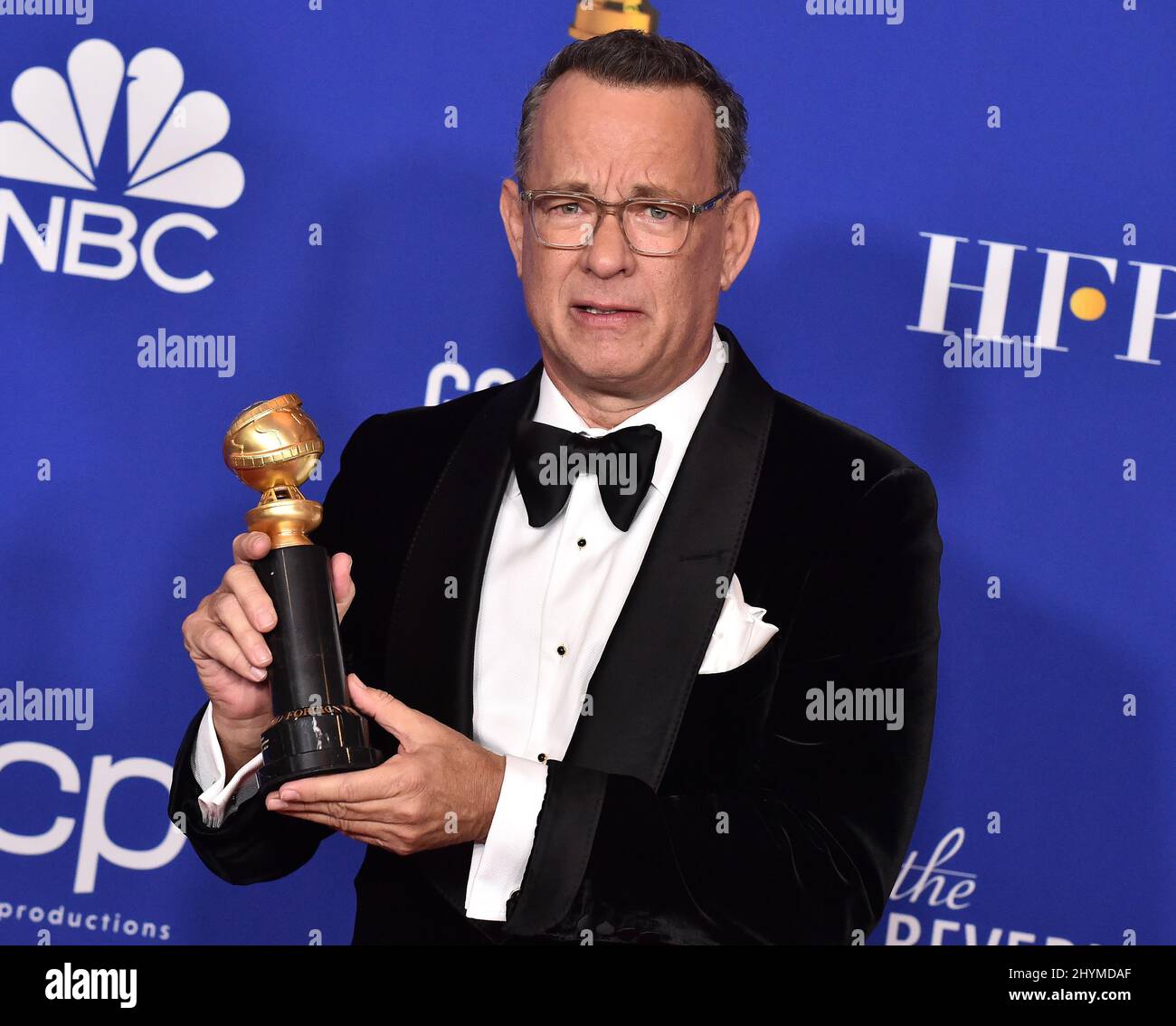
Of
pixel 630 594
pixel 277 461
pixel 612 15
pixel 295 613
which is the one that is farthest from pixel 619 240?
pixel 612 15

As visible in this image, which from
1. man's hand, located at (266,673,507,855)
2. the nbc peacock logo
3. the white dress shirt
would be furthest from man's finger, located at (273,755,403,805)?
the nbc peacock logo

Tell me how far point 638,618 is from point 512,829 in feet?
1.04

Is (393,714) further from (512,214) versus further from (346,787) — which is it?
(512,214)

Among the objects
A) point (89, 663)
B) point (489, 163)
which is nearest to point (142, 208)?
point (489, 163)

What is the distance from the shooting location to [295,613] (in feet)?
5.37

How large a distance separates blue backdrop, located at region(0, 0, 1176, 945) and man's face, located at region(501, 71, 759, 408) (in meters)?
0.84

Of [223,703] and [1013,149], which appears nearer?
[223,703]

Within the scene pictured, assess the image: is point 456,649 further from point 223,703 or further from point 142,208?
point 142,208

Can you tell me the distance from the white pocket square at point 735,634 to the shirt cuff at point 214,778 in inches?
22.9

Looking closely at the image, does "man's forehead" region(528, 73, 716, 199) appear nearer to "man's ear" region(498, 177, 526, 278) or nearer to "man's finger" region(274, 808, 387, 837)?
"man's ear" region(498, 177, 526, 278)

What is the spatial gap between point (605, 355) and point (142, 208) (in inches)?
49.8

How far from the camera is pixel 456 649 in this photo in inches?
76.5

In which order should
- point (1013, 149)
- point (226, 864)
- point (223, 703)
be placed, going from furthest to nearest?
1. point (1013, 149)
2. point (226, 864)
3. point (223, 703)

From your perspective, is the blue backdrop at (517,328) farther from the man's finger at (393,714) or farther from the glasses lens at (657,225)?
the man's finger at (393,714)
